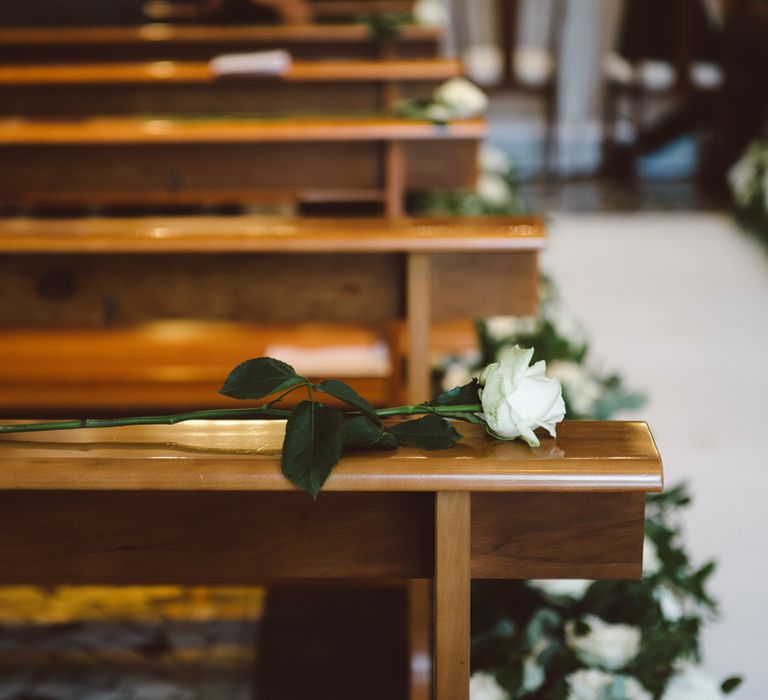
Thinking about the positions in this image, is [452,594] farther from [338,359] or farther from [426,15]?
[426,15]

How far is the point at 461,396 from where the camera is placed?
0.99 metres

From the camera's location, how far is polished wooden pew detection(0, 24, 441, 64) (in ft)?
14.5

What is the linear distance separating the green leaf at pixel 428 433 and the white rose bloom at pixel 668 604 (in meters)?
0.97

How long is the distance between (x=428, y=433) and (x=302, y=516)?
5.5 inches

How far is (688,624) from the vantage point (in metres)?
1.73

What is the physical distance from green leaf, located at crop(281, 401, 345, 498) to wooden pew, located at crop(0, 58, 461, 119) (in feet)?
9.45

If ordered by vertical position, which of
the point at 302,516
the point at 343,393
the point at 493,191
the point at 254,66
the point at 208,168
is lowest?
the point at 493,191

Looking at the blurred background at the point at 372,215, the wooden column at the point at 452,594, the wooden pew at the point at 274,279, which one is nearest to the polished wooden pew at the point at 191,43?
the blurred background at the point at 372,215

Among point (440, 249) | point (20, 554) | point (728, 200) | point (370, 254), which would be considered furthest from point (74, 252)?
point (728, 200)

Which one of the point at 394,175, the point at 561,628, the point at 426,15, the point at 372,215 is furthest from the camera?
the point at 426,15

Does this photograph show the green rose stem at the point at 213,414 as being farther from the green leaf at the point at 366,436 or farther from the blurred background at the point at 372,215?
the blurred background at the point at 372,215

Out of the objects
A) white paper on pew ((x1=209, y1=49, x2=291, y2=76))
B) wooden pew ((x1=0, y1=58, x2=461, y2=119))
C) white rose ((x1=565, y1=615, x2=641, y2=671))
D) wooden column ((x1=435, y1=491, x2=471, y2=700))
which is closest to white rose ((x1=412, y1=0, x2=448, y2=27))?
wooden pew ((x1=0, y1=58, x2=461, y2=119))

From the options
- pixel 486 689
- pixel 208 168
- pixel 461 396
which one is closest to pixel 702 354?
pixel 208 168

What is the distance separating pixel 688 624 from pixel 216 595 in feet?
3.18
